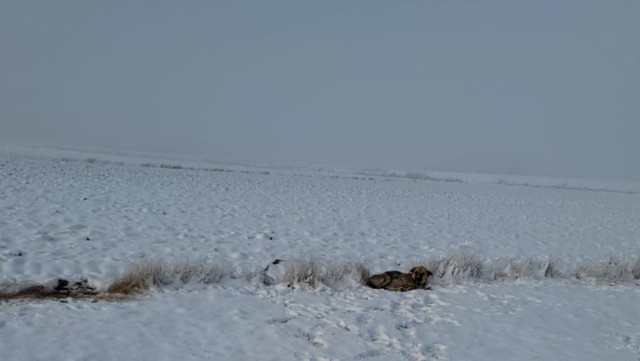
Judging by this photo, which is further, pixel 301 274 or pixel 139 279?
pixel 301 274

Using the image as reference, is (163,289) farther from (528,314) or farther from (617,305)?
(617,305)

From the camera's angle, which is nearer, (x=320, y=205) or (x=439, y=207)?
(x=320, y=205)

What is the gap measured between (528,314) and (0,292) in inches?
299

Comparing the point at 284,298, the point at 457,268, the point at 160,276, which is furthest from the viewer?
the point at 457,268

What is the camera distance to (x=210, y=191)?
80.1 ft

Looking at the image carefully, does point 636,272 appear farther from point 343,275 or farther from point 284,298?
point 284,298

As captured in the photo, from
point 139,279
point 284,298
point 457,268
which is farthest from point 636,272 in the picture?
point 139,279

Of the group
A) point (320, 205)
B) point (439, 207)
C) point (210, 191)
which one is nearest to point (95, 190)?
point (210, 191)

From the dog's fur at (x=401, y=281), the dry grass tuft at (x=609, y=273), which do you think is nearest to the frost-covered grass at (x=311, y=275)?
the dry grass tuft at (x=609, y=273)

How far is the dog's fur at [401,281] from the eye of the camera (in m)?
8.95

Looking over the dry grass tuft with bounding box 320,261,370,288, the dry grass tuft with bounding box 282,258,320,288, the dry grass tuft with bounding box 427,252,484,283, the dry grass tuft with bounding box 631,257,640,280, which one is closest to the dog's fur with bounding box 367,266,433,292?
the dry grass tuft with bounding box 320,261,370,288

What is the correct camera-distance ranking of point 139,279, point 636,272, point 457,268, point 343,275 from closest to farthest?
point 139,279 < point 343,275 < point 457,268 < point 636,272

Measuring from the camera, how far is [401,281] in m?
9.04

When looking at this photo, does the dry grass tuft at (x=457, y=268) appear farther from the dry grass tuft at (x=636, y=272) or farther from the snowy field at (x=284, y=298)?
the dry grass tuft at (x=636, y=272)
